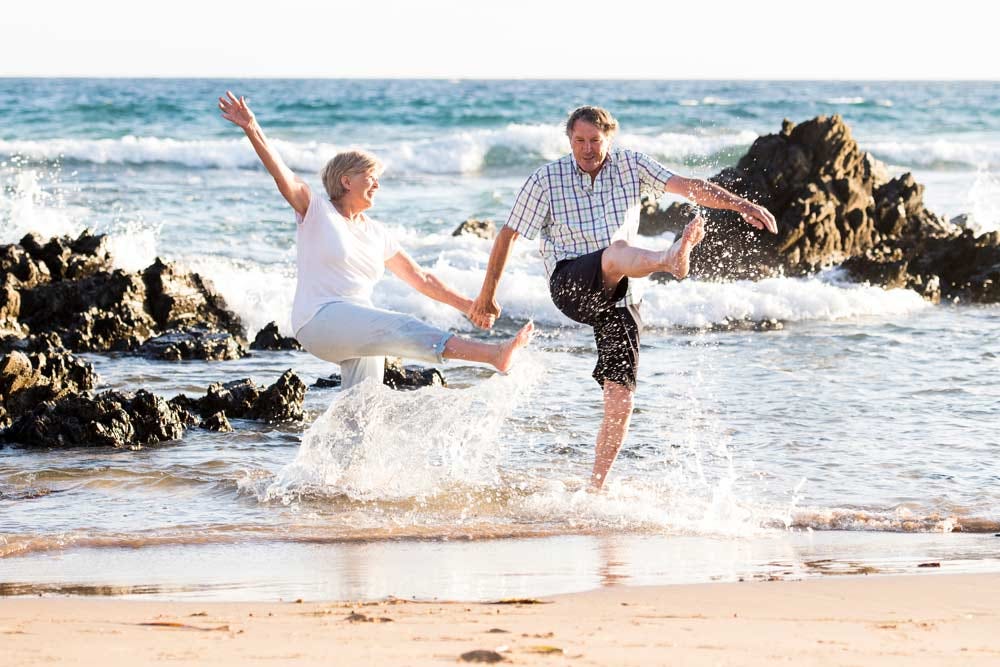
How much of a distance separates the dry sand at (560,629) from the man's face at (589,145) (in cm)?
236

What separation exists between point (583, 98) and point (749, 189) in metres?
40.0

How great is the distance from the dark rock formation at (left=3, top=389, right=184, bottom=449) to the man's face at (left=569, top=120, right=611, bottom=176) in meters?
3.50

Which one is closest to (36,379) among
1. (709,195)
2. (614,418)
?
(614,418)

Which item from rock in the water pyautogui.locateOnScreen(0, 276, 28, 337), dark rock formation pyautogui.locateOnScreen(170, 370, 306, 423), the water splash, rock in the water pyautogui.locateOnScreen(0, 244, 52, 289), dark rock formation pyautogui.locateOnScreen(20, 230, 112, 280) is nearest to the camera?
the water splash

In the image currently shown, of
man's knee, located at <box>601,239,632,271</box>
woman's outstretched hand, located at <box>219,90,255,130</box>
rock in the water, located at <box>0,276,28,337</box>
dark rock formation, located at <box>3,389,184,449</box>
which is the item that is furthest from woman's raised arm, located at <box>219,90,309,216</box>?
rock in the water, located at <box>0,276,28,337</box>

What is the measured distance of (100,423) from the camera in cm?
805

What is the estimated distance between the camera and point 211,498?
22.4ft

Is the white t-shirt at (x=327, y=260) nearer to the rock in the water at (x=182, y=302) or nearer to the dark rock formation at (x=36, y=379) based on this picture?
the dark rock formation at (x=36, y=379)

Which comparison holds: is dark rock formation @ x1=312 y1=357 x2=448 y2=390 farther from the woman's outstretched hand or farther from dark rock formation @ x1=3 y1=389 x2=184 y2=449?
the woman's outstretched hand

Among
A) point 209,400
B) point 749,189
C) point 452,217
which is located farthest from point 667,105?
point 209,400

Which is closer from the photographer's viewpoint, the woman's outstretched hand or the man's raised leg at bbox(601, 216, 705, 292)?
the man's raised leg at bbox(601, 216, 705, 292)

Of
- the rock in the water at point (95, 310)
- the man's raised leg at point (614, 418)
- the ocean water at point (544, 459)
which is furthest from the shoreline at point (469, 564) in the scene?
the rock in the water at point (95, 310)

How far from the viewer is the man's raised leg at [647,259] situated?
5.90m

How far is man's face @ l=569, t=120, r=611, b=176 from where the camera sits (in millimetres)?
6234
